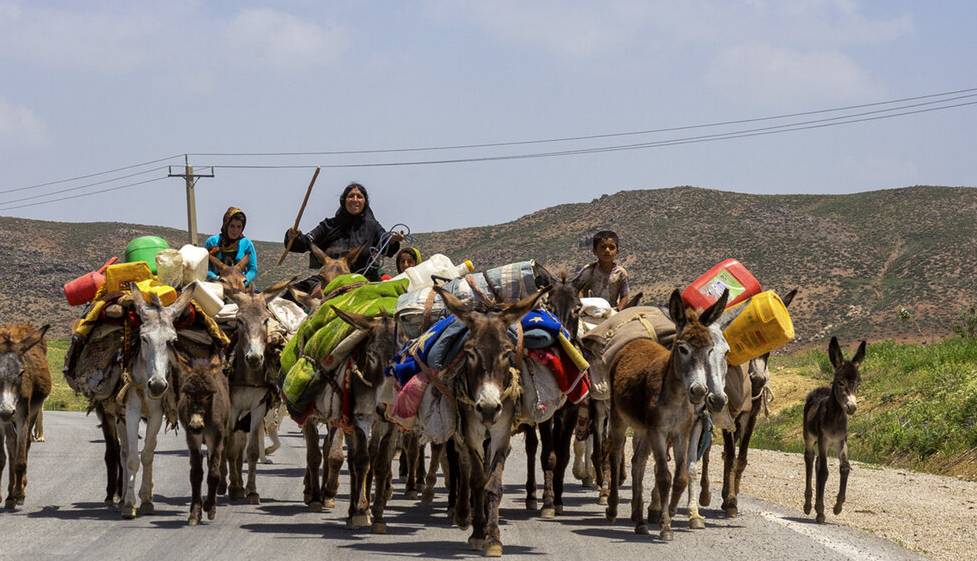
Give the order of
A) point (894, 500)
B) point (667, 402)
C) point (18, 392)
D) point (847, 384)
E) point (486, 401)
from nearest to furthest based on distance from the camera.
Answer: point (486, 401) → point (667, 402) → point (18, 392) → point (847, 384) → point (894, 500)

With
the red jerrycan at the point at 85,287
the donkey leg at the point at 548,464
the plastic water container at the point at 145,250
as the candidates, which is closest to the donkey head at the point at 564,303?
the donkey leg at the point at 548,464

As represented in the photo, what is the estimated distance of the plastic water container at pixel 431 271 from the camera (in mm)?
15500

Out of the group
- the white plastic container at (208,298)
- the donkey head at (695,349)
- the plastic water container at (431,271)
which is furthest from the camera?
the white plastic container at (208,298)

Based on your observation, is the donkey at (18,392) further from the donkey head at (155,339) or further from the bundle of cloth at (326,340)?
the bundle of cloth at (326,340)

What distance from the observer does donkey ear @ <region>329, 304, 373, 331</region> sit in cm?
1373

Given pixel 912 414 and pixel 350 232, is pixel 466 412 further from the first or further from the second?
pixel 912 414

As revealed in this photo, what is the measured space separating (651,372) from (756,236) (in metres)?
86.6

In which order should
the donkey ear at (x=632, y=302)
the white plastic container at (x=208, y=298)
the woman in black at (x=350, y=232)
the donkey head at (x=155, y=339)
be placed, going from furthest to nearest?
the woman in black at (x=350, y=232)
the donkey ear at (x=632, y=302)
the white plastic container at (x=208, y=298)
the donkey head at (x=155, y=339)

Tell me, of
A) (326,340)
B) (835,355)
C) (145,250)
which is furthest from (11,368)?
(835,355)

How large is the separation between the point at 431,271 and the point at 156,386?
3.35m

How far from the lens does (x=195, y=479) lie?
13.7m

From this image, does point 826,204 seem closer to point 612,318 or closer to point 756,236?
point 756,236

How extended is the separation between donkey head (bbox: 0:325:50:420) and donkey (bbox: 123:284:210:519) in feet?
3.71

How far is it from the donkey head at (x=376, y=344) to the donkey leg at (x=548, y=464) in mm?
1967
